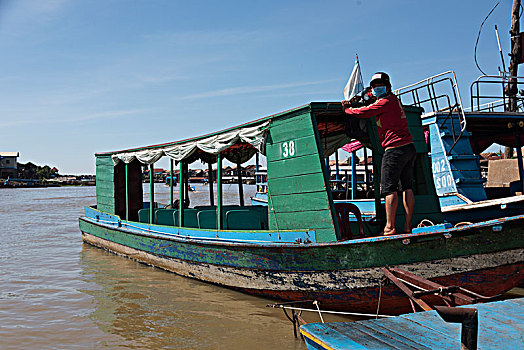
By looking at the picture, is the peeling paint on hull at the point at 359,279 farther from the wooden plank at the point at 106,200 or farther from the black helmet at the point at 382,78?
the wooden plank at the point at 106,200

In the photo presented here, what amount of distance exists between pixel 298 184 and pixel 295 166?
0.91ft

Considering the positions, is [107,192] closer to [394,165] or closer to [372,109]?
[372,109]

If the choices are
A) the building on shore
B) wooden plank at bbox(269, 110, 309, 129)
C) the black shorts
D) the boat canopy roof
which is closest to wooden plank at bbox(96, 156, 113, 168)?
the boat canopy roof

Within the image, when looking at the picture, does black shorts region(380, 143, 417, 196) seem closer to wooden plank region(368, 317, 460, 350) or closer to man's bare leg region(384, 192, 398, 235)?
man's bare leg region(384, 192, 398, 235)

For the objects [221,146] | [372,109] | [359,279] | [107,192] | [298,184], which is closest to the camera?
[359,279]

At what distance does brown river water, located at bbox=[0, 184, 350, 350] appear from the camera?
5539 millimetres

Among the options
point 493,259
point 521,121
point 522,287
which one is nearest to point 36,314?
point 493,259

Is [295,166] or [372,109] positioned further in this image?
[295,166]

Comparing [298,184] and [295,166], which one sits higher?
[295,166]

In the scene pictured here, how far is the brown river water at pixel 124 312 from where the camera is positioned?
5.54 meters

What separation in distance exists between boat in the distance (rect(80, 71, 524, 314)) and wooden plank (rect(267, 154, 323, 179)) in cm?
1

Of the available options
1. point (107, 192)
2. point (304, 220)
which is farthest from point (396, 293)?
point (107, 192)

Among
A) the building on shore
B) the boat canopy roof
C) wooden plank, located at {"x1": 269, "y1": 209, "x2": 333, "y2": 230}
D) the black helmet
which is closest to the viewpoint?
the black helmet

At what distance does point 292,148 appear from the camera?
618cm
